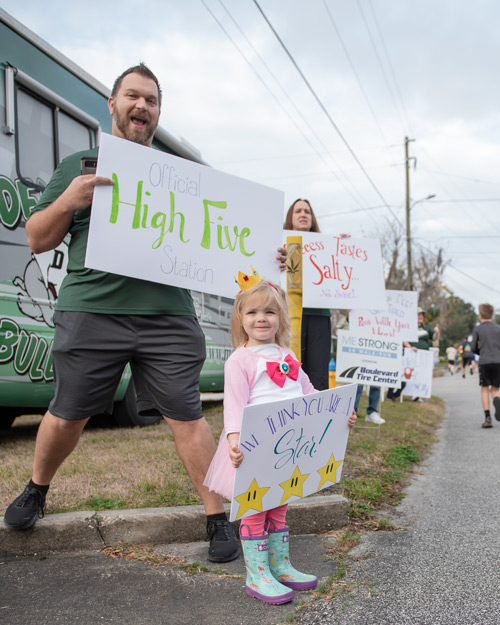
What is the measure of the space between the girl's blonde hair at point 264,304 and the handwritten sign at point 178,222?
30 centimetres

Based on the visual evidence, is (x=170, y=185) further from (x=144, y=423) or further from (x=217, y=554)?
(x=144, y=423)

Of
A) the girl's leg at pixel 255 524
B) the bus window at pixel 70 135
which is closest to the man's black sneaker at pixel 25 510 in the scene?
the girl's leg at pixel 255 524

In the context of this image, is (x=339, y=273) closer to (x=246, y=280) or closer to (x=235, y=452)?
(x=246, y=280)

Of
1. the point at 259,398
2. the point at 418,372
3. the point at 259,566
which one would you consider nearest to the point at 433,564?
the point at 259,566

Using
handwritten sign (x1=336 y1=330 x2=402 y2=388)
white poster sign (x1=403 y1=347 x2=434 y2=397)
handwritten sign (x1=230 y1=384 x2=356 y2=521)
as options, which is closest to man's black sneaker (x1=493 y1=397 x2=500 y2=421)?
handwritten sign (x1=336 y1=330 x2=402 y2=388)

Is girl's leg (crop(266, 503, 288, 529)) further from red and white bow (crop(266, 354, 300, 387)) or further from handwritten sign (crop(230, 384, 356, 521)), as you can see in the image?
red and white bow (crop(266, 354, 300, 387))

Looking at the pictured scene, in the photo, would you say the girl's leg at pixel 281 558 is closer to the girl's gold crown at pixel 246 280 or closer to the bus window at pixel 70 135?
the girl's gold crown at pixel 246 280

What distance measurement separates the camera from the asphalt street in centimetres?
224

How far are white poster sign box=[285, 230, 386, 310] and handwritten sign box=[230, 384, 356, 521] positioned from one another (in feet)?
5.15

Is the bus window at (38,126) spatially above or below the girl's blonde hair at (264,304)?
above

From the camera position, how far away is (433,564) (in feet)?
9.04

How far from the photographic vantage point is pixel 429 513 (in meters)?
3.68

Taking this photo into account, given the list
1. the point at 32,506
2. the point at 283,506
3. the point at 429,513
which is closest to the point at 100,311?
the point at 32,506

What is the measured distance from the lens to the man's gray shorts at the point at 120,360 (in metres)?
2.76
